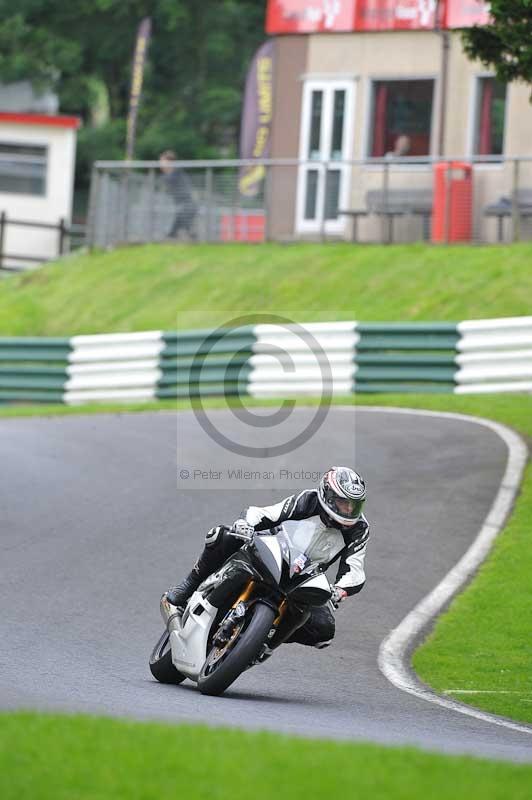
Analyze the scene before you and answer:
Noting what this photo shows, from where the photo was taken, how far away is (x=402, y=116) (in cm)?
2947

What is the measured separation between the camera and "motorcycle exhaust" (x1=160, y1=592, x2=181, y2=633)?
890cm

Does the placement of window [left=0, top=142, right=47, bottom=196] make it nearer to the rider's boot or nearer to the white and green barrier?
the white and green barrier

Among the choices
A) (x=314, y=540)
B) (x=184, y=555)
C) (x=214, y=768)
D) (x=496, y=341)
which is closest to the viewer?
(x=214, y=768)

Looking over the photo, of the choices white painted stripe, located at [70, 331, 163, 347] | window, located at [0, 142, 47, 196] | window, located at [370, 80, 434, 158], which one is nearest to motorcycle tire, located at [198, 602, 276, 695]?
white painted stripe, located at [70, 331, 163, 347]

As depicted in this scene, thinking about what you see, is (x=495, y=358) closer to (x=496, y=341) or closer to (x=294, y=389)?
(x=496, y=341)

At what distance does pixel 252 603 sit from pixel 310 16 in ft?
76.3

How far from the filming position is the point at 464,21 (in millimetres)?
27047

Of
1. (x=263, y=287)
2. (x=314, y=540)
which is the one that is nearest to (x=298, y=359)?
(x=263, y=287)

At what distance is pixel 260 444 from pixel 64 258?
15923mm

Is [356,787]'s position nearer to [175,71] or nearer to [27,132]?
[27,132]

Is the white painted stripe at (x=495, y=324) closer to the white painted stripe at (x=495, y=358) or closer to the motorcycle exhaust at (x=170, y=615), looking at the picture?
the white painted stripe at (x=495, y=358)

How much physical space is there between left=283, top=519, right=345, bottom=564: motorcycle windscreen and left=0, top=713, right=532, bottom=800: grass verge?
272cm

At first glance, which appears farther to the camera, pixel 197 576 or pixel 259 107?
pixel 259 107

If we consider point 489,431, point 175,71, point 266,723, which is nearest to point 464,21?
point 489,431
